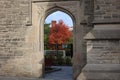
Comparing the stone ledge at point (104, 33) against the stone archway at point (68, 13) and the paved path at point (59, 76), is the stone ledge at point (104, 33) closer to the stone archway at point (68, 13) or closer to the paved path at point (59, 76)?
the stone archway at point (68, 13)

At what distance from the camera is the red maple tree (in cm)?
4572

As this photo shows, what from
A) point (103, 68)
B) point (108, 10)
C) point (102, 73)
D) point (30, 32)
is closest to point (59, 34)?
point (30, 32)

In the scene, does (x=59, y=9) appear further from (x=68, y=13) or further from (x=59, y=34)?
(x=59, y=34)

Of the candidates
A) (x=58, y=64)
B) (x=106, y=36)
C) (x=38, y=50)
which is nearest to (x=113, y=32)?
(x=106, y=36)

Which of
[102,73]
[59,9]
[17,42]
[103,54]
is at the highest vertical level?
[59,9]

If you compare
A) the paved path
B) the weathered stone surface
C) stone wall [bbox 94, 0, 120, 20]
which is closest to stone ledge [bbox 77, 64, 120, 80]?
stone wall [bbox 94, 0, 120, 20]

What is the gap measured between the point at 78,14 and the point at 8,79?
4261 mm

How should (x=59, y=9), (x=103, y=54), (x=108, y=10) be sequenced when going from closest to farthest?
(x=103, y=54)
(x=108, y=10)
(x=59, y=9)

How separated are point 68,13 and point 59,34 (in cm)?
3170

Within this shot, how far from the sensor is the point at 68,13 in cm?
1499

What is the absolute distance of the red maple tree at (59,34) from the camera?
45.7 m

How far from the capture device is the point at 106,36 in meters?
11.8

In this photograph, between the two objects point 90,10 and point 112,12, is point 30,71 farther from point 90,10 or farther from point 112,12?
point 112,12

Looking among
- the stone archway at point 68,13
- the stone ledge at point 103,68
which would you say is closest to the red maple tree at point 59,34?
the stone archway at point 68,13
